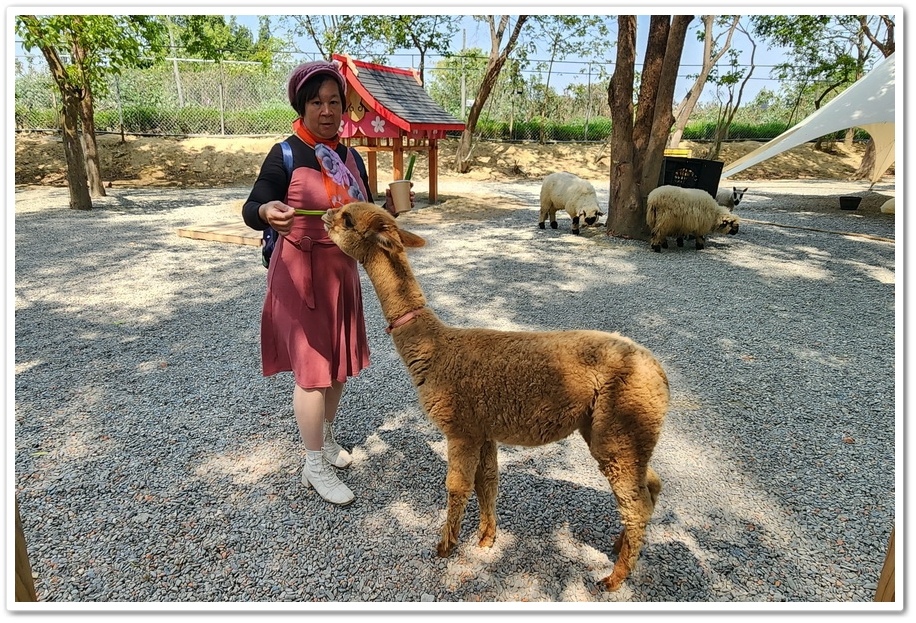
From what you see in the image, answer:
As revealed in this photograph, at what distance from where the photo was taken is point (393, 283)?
7.52ft

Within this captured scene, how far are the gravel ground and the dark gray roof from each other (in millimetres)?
6637

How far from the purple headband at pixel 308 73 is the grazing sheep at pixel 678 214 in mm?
7309

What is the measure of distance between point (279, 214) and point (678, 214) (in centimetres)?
783

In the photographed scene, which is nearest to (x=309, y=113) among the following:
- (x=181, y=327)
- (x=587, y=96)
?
(x=181, y=327)

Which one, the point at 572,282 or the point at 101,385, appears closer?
the point at 101,385

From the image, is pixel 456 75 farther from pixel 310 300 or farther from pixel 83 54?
pixel 310 300

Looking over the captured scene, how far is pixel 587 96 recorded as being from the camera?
80.9 feet

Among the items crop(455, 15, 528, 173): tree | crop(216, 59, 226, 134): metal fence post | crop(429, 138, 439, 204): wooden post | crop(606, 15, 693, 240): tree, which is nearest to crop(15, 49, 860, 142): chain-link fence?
crop(216, 59, 226, 134): metal fence post

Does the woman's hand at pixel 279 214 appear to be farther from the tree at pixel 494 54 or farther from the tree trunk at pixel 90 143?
the tree at pixel 494 54

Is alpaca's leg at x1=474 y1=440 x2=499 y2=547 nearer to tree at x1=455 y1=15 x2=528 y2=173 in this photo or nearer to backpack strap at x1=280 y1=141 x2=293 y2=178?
backpack strap at x1=280 y1=141 x2=293 y2=178

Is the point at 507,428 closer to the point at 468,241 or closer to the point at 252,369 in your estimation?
the point at 252,369

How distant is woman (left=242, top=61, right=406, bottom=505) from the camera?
2.30 metres

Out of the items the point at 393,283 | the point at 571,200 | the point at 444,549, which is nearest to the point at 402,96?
the point at 571,200
